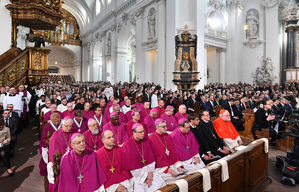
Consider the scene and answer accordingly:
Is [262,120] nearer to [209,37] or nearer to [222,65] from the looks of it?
[209,37]

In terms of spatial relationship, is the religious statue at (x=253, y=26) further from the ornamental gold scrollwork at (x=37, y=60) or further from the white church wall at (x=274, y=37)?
the ornamental gold scrollwork at (x=37, y=60)

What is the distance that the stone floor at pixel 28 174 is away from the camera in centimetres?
401

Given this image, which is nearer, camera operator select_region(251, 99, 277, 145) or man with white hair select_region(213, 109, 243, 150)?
man with white hair select_region(213, 109, 243, 150)

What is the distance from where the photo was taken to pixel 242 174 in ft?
11.7

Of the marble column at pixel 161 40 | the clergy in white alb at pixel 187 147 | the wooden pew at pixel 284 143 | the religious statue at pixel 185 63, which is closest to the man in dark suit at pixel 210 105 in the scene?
the wooden pew at pixel 284 143

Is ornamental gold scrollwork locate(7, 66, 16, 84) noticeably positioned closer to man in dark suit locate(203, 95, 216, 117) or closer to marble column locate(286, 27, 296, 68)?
man in dark suit locate(203, 95, 216, 117)

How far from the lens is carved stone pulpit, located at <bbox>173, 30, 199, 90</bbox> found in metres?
14.8

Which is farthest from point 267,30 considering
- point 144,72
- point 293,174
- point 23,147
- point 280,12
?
point 23,147

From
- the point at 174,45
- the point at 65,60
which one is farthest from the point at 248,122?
the point at 65,60

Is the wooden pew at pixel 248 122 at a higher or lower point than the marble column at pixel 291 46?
lower

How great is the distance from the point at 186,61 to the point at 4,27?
34.4ft

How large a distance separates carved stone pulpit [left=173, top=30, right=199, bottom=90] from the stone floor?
901 centimetres

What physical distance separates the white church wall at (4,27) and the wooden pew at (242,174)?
844cm

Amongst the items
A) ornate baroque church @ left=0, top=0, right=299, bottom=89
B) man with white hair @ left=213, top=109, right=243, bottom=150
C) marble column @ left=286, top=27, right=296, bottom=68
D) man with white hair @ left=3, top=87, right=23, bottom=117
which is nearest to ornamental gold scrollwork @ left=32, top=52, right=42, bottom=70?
man with white hair @ left=3, top=87, right=23, bottom=117
